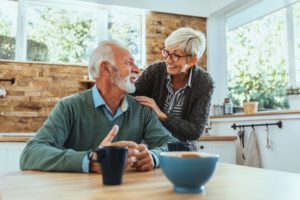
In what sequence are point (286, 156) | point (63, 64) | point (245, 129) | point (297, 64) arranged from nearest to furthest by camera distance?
point (286, 156) < point (297, 64) < point (245, 129) < point (63, 64)

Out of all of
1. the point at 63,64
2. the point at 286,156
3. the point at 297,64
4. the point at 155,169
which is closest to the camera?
the point at 155,169

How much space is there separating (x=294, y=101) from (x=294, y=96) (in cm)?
4

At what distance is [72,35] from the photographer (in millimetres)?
3436

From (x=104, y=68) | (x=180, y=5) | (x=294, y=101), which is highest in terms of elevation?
(x=180, y=5)

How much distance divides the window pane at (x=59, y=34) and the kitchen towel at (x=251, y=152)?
1.86m

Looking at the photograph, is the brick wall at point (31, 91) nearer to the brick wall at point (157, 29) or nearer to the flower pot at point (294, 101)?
the brick wall at point (157, 29)

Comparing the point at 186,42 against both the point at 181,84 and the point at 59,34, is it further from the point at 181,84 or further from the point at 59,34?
the point at 59,34

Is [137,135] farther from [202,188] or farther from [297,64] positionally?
[297,64]

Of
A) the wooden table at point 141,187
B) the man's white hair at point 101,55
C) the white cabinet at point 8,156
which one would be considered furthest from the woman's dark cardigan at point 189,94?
the white cabinet at point 8,156

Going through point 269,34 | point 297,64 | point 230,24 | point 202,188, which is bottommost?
point 202,188

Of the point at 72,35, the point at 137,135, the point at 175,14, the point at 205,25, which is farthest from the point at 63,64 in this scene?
the point at 137,135

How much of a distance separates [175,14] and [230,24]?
0.67 m

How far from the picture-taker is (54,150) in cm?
108

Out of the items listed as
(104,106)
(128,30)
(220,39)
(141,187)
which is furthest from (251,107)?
(141,187)
